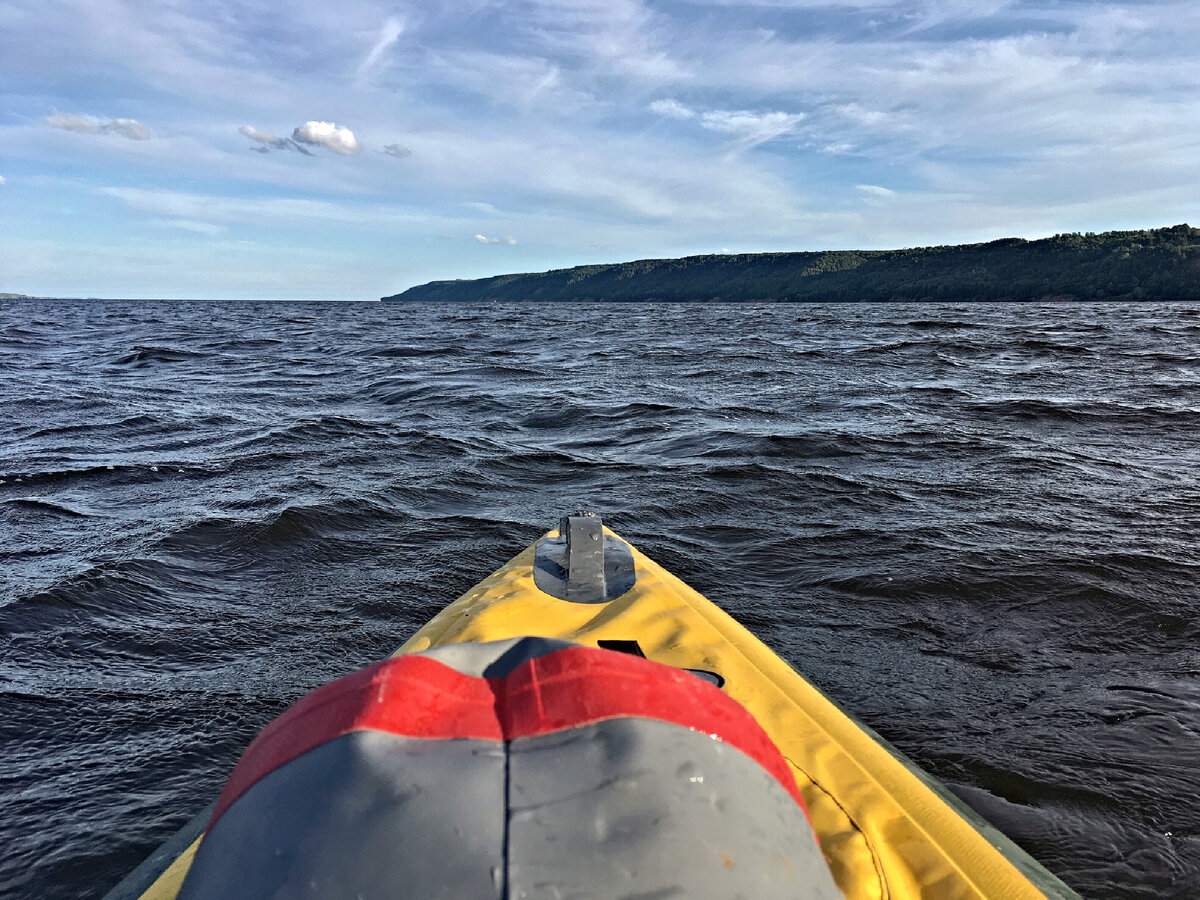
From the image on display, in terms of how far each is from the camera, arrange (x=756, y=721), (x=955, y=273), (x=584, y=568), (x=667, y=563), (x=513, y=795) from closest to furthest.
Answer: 1. (x=513, y=795)
2. (x=756, y=721)
3. (x=584, y=568)
4. (x=667, y=563)
5. (x=955, y=273)

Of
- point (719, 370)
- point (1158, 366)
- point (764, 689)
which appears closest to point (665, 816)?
→ point (764, 689)

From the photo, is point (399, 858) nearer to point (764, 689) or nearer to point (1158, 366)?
point (764, 689)

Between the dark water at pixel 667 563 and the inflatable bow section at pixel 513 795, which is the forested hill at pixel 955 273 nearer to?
the dark water at pixel 667 563

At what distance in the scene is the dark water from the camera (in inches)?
104

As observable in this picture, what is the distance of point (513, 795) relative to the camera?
105cm

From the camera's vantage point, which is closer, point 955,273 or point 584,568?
point 584,568

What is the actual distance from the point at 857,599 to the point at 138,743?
3642 mm

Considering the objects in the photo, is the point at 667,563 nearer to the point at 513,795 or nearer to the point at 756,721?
the point at 756,721

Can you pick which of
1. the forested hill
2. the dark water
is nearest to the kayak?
the dark water

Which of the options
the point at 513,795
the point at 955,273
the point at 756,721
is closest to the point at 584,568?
the point at 756,721

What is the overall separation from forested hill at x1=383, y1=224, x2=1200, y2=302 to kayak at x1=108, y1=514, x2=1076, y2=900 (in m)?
78.6

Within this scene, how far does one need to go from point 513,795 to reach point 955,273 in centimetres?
10184

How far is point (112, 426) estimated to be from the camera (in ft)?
29.2

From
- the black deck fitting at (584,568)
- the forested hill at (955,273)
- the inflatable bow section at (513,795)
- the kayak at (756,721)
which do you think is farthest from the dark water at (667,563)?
the forested hill at (955,273)
